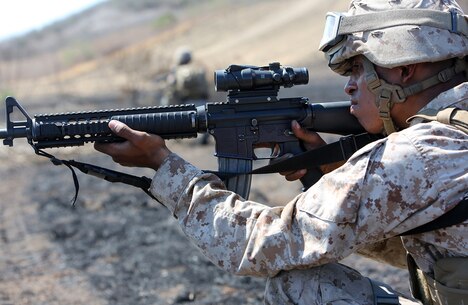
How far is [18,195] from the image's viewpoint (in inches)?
402

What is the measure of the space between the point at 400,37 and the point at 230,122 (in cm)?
97

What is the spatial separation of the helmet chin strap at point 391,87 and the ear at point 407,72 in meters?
0.03

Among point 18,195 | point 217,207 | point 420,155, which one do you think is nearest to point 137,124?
point 217,207

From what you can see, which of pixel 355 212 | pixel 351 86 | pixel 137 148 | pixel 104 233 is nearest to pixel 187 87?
pixel 104 233

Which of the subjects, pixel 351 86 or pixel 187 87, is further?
pixel 187 87

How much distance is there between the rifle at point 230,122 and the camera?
3414mm

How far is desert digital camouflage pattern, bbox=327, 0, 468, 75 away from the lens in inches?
115

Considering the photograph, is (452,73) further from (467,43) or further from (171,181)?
(171,181)

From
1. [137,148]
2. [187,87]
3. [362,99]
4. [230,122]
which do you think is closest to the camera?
[362,99]

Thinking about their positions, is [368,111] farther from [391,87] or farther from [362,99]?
[391,87]

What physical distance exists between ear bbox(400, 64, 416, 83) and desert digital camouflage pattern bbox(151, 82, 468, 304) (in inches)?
5.9

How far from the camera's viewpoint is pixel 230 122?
142 inches

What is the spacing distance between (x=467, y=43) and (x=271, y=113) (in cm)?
98

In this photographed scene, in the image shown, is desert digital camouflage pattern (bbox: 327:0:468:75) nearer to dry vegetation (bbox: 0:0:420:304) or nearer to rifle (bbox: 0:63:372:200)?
rifle (bbox: 0:63:372:200)
